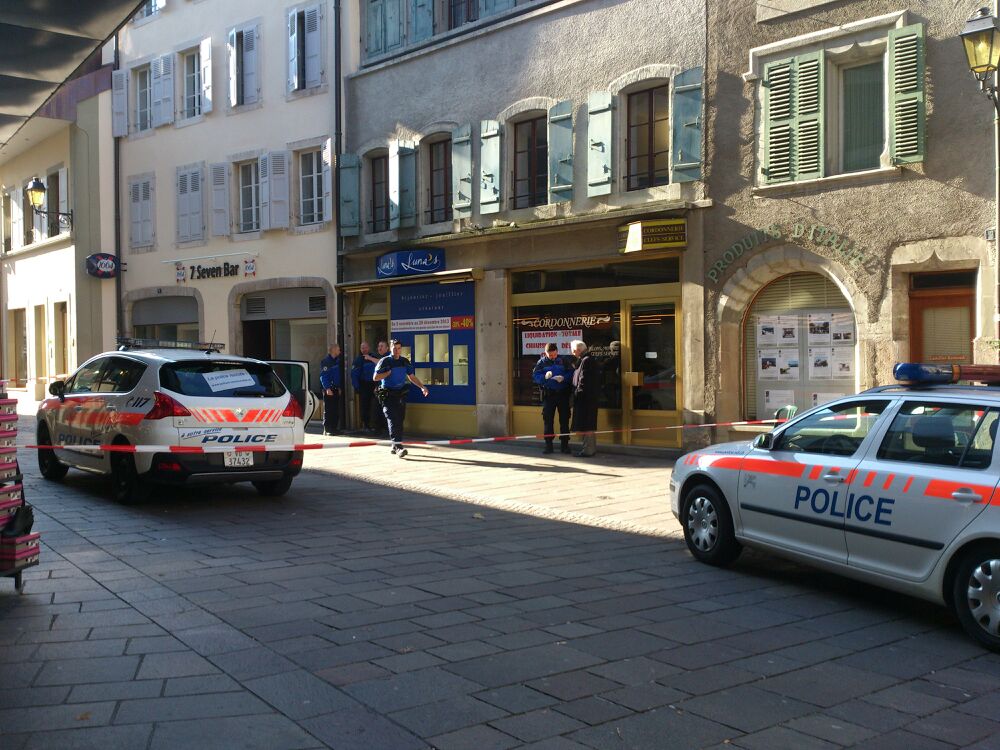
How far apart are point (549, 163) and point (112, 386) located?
8.51m

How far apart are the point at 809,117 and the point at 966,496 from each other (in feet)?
29.7

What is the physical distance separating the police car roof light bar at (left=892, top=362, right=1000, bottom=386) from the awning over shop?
6019mm

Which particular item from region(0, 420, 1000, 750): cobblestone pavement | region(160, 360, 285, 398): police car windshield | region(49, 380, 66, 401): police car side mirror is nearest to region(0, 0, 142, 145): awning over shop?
region(160, 360, 285, 398): police car windshield

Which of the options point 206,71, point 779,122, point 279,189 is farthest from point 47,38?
point 206,71

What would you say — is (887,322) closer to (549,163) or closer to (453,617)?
(549,163)

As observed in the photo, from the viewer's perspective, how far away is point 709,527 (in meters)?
8.08

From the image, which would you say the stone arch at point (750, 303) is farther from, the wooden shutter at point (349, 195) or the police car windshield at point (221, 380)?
the wooden shutter at point (349, 195)

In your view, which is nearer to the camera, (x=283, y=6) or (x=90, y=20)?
(x=90, y=20)

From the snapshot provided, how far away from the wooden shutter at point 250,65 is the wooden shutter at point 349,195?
3864 mm

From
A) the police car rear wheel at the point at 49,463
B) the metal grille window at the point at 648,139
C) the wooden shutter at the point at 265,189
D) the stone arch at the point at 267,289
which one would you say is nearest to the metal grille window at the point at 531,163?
the metal grille window at the point at 648,139

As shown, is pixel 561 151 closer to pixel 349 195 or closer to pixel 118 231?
pixel 349 195

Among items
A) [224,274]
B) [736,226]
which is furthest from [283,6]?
[736,226]

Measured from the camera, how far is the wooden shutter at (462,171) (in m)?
18.6

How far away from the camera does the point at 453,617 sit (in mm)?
6352
